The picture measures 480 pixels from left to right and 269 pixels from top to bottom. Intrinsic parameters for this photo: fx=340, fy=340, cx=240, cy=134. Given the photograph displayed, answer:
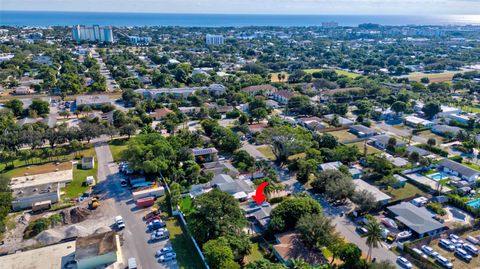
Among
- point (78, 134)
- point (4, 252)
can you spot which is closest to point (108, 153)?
point (78, 134)

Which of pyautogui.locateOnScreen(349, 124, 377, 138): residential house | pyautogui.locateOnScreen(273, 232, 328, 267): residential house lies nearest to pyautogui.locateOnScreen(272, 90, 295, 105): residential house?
pyautogui.locateOnScreen(349, 124, 377, 138): residential house

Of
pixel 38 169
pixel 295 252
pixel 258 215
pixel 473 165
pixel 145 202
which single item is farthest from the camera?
pixel 473 165

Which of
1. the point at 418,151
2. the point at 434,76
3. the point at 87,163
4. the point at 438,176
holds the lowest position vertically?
the point at 438,176

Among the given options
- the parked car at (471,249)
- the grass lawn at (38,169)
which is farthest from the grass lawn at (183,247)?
the parked car at (471,249)

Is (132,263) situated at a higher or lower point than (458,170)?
lower

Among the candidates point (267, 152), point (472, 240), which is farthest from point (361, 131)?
point (472, 240)

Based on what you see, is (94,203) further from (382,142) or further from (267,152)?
(382,142)
